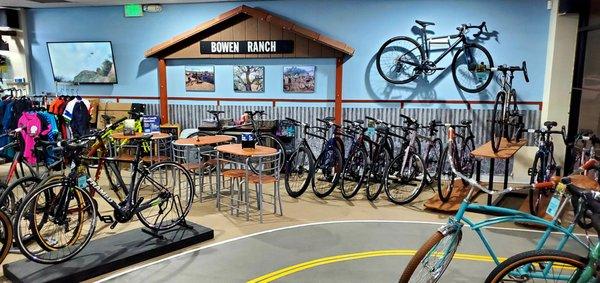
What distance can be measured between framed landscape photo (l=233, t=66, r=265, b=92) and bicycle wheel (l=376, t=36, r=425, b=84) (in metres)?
2.00

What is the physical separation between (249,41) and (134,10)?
2.21 m

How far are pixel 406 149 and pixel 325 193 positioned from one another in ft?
3.87

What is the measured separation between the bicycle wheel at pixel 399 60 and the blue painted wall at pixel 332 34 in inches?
5.5

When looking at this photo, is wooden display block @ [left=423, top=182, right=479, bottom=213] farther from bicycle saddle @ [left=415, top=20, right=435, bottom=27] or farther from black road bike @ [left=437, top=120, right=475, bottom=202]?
bicycle saddle @ [left=415, top=20, right=435, bottom=27]

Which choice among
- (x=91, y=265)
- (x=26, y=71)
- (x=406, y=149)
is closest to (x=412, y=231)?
(x=406, y=149)

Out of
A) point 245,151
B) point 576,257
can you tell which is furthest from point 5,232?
point 576,257

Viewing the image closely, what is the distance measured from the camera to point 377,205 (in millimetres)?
5414

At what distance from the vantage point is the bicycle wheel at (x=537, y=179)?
4.80m

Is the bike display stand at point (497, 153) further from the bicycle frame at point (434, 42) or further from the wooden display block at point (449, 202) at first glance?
the bicycle frame at point (434, 42)

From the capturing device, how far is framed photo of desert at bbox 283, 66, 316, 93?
729cm

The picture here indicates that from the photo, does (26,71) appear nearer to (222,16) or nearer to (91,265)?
(222,16)

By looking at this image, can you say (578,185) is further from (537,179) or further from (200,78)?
(200,78)

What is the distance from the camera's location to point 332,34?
279 inches

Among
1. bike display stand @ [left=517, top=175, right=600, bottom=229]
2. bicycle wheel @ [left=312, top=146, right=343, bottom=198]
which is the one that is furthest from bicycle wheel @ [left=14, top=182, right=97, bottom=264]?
bike display stand @ [left=517, top=175, right=600, bottom=229]
